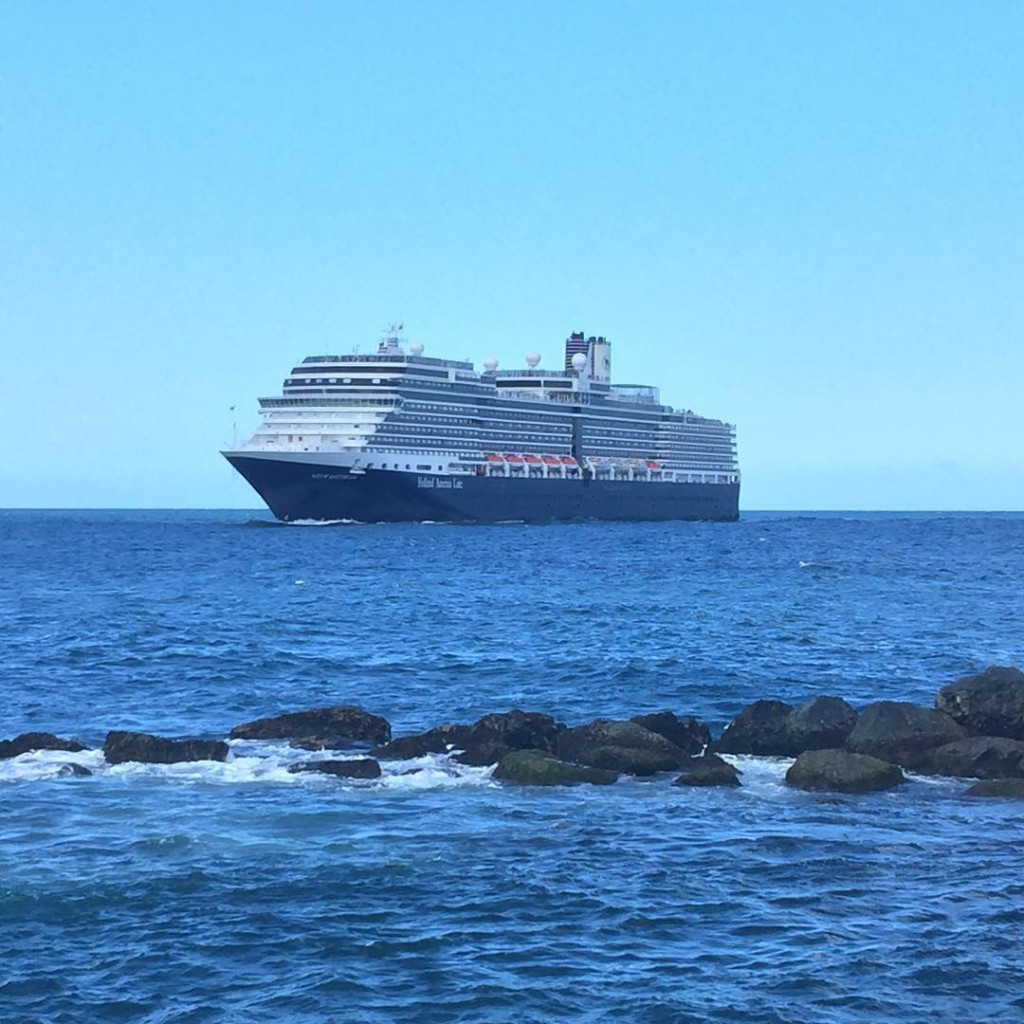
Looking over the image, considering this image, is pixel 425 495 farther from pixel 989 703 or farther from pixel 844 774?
pixel 844 774

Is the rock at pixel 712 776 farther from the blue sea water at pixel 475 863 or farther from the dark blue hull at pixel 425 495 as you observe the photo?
the dark blue hull at pixel 425 495

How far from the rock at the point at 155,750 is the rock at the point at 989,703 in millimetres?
11457

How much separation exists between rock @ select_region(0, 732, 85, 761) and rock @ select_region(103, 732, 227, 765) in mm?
659

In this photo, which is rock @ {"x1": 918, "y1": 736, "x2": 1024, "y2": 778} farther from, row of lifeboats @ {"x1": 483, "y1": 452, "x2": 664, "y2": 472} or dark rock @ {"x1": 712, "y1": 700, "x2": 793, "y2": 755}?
row of lifeboats @ {"x1": 483, "y1": 452, "x2": 664, "y2": 472}

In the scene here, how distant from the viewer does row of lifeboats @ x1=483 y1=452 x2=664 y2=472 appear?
376 ft

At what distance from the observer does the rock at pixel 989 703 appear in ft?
77.3

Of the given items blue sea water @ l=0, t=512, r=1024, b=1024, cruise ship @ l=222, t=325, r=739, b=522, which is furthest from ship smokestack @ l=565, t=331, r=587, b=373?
blue sea water @ l=0, t=512, r=1024, b=1024

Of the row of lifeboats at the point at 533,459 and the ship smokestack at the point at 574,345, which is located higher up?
the ship smokestack at the point at 574,345

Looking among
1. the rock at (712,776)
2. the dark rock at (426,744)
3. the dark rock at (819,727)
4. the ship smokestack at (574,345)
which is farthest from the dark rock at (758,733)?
the ship smokestack at (574,345)

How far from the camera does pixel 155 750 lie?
22.6m

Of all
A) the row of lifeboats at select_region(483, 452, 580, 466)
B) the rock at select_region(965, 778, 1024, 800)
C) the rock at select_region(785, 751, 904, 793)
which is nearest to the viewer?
the rock at select_region(965, 778, 1024, 800)

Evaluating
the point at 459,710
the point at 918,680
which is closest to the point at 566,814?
the point at 459,710

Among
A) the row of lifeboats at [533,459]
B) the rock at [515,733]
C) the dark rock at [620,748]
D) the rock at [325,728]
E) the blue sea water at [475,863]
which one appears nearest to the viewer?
the blue sea water at [475,863]

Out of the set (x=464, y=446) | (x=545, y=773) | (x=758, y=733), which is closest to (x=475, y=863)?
(x=545, y=773)
